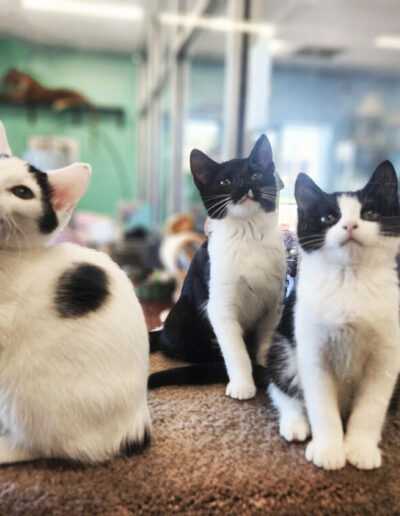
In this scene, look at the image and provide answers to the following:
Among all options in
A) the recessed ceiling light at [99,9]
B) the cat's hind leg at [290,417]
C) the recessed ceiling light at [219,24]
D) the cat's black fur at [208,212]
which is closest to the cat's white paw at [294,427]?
the cat's hind leg at [290,417]

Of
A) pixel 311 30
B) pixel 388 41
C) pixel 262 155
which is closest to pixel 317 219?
pixel 262 155

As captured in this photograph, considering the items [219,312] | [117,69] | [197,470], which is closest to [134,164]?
[117,69]

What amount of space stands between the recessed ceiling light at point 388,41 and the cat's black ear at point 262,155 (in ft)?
6.31

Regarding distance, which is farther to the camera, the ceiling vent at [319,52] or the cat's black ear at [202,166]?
the ceiling vent at [319,52]

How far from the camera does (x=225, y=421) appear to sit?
0.52m

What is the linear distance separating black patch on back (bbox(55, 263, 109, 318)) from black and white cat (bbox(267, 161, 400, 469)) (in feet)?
0.73

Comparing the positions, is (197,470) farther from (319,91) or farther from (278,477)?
(319,91)

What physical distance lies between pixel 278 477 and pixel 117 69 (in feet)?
9.40

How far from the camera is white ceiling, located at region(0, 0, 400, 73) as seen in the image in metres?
1.88

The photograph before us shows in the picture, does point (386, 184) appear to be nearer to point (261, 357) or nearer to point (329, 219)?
point (329, 219)

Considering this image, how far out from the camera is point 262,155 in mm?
533

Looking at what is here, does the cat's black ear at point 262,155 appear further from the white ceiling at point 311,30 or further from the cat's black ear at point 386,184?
the white ceiling at point 311,30

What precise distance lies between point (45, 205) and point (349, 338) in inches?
13.4

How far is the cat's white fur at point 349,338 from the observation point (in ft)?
1.48
